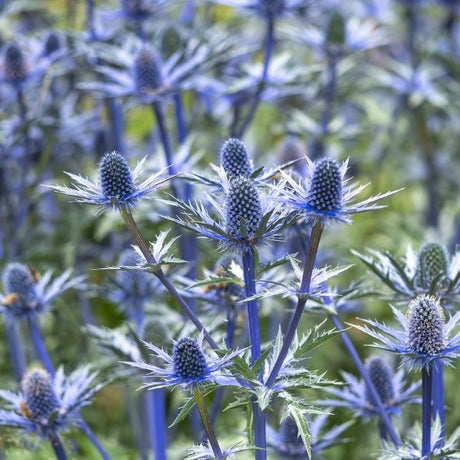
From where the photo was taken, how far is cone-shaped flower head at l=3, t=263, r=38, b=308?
1864mm

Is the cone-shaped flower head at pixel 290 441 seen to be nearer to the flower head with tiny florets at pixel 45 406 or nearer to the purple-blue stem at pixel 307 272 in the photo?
the flower head with tiny florets at pixel 45 406

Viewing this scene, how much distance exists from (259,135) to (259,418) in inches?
102

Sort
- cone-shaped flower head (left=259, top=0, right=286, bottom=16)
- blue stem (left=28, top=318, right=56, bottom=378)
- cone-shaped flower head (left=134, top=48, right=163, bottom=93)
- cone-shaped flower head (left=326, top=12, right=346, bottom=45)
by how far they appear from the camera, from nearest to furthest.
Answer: blue stem (left=28, top=318, right=56, bottom=378)
cone-shaped flower head (left=134, top=48, right=163, bottom=93)
cone-shaped flower head (left=259, top=0, right=286, bottom=16)
cone-shaped flower head (left=326, top=12, right=346, bottom=45)

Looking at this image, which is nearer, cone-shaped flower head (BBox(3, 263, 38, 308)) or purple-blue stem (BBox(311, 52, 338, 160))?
cone-shaped flower head (BBox(3, 263, 38, 308))

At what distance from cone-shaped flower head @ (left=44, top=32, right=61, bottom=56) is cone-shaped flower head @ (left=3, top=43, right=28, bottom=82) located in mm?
Answer: 211

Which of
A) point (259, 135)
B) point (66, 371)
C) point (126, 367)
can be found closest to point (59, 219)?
point (66, 371)

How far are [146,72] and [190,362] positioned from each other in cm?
118

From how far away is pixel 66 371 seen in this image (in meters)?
2.79

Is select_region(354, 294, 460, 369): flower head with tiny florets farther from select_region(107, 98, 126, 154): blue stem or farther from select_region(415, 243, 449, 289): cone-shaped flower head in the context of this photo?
select_region(107, 98, 126, 154): blue stem

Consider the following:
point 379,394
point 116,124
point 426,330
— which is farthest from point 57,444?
point 116,124

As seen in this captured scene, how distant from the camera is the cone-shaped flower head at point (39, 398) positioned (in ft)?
5.23

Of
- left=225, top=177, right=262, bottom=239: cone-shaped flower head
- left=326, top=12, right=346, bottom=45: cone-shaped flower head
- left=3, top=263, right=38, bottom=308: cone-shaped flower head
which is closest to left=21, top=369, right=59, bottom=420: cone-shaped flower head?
left=3, top=263, right=38, bottom=308: cone-shaped flower head

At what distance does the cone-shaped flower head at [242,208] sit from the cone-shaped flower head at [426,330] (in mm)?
290

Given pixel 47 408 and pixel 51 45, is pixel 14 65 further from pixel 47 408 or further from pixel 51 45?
pixel 47 408
